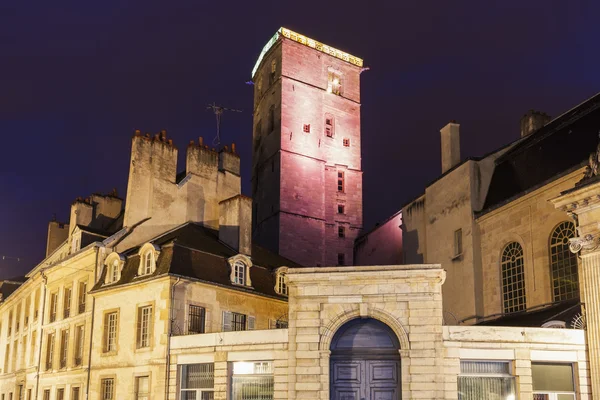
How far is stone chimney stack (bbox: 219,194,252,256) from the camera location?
1179 inches

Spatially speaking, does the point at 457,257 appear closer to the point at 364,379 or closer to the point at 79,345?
the point at 364,379

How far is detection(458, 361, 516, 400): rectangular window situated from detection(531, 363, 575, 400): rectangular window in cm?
73

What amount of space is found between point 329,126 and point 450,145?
18.6 metres

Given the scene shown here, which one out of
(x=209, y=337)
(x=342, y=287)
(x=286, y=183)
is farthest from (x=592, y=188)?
(x=286, y=183)

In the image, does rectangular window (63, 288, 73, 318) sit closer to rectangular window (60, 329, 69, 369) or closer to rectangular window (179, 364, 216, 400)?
rectangular window (60, 329, 69, 369)

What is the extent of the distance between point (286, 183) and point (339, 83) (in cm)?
959

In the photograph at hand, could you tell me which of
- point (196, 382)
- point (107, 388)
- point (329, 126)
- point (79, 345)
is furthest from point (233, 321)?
point (329, 126)

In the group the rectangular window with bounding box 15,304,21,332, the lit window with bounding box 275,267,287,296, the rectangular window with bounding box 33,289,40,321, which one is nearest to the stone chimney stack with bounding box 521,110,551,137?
the lit window with bounding box 275,267,287,296

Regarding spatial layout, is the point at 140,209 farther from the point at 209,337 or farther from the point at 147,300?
the point at 209,337

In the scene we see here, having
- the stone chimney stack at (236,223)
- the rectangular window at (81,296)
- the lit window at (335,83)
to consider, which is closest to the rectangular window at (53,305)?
the rectangular window at (81,296)

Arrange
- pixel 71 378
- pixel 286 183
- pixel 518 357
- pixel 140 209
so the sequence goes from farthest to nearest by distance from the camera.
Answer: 1. pixel 286 183
2. pixel 140 209
3. pixel 71 378
4. pixel 518 357

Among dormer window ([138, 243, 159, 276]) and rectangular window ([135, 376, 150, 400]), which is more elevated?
dormer window ([138, 243, 159, 276])

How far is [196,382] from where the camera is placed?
21594 mm

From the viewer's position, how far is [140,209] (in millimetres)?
30641
